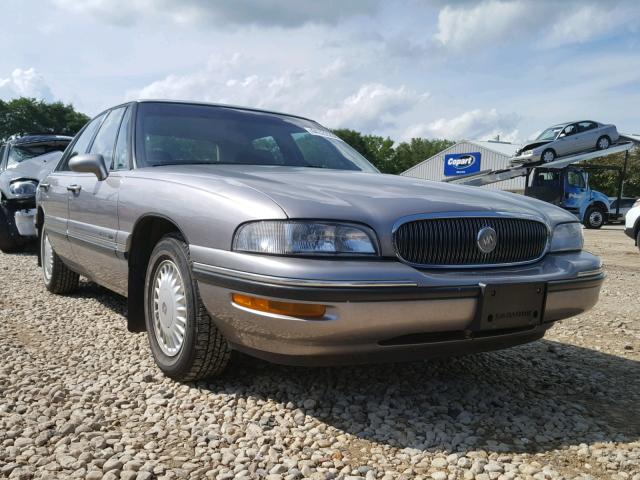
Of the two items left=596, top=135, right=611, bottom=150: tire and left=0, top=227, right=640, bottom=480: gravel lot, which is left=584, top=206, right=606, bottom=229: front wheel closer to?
left=596, top=135, right=611, bottom=150: tire

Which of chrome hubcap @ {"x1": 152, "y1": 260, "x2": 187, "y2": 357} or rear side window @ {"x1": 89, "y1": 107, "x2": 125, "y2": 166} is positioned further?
rear side window @ {"x1": 89, "y1": 107, "x2": 125, "y2": 166}

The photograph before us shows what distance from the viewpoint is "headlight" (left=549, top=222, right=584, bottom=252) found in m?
2.82

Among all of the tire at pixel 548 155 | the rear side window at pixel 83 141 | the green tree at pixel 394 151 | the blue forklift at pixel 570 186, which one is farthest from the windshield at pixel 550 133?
the green tree at pixel 394 151

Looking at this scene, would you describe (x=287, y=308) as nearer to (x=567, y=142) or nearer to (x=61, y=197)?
(x=61, y=197)

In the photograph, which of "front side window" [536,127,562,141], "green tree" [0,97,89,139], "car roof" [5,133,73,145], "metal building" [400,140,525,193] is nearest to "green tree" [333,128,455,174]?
"metal building" [400,140,525,193]

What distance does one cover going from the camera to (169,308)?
287 cm

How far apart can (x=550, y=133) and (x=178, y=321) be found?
19.0m

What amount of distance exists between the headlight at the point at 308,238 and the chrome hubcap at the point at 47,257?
343cm

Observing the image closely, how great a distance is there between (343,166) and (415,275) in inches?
66.8

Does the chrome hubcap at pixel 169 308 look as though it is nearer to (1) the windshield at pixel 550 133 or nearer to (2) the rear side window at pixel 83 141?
(2) the rear side window at pixel 83 141

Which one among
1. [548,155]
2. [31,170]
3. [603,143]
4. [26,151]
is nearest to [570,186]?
[548,155]

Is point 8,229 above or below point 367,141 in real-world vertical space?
below

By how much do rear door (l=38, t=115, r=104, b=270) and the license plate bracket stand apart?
3.13m

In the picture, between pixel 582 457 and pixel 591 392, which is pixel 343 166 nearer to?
pixel 591 392
